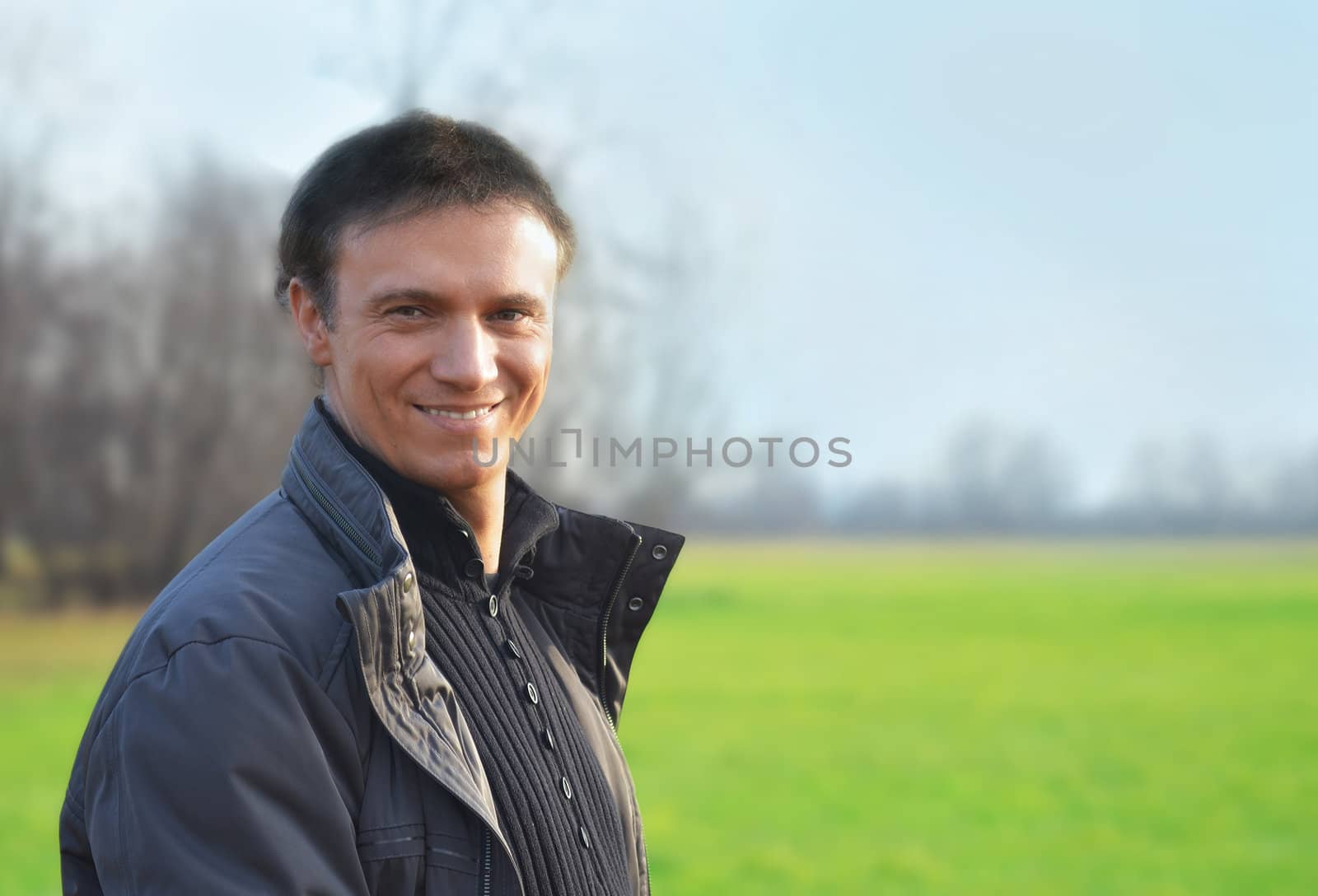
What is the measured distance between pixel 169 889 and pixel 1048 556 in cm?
6516

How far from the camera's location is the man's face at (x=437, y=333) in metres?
1.86

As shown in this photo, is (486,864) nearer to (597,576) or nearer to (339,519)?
(339,519)

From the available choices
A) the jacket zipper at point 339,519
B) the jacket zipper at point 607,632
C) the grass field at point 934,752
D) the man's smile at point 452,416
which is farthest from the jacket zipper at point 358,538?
the grass field at point 934,752

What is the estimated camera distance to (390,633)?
5.43ft

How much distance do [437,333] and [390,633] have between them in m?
0.53

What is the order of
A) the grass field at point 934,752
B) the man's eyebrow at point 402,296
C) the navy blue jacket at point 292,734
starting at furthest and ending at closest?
the grass field at point 934,752 < the man's eyebrow at point 402,296 < the navy blue jacket at point 292,734

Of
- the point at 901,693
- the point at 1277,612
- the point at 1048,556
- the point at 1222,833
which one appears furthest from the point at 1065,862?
the point at 1048,556

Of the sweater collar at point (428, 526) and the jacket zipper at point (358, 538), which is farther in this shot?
the sweater collar at point (428, 526)

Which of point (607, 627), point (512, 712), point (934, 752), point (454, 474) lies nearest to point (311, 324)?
point (454, 474)

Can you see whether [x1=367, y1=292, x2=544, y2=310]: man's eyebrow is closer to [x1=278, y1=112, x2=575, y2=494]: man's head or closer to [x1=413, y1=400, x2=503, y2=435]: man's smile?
[x1=278, y1=112, x2=575, y2=494]: man's head

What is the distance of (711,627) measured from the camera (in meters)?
29.7

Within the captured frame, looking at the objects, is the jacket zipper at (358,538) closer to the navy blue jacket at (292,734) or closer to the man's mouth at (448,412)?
the navy blue jacket at (292,734)

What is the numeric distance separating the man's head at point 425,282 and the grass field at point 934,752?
6898 mm

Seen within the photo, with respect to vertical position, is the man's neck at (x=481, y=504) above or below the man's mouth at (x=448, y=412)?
below
